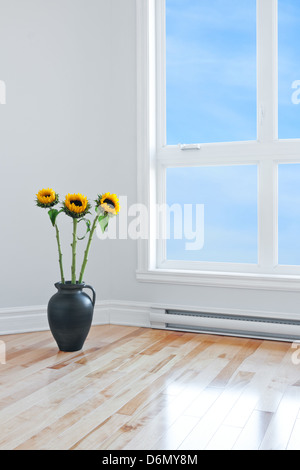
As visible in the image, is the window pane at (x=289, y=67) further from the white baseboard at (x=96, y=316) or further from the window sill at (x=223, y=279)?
the white baseboard at (x=96, y=316)

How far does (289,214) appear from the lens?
307cm

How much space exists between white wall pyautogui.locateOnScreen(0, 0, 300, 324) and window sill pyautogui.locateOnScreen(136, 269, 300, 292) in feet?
0.15

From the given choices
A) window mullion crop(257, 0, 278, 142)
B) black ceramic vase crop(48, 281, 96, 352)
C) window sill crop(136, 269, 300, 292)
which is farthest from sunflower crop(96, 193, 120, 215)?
window mullion crop(257, 0, 278, 142)

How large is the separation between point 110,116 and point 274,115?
109 centimetres

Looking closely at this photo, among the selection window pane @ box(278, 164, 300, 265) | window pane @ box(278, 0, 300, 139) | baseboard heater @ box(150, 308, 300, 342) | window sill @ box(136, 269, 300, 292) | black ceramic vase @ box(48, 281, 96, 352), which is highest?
window pane @ box(278, 0, 300, 139)

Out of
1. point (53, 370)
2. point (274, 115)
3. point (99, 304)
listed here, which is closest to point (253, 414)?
point (53, 370)

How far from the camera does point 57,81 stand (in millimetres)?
3242

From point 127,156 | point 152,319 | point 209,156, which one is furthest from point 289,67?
point 152,319

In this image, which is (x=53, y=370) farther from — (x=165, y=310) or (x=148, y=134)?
(x=148, y=134)

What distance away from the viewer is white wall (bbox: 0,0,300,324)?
313 cm

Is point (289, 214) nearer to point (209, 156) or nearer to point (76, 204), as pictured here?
point (209, 156)

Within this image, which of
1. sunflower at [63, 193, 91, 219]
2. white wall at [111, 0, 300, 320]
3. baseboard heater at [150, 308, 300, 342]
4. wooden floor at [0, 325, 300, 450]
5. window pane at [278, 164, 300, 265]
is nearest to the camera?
wooden floor at [0, 325, 300, 450]

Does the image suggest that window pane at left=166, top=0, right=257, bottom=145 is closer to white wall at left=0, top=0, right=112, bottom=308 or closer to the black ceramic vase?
Result: white wall at left=0, top=0, right=112, bottom=308

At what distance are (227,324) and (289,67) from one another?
1620 mm
